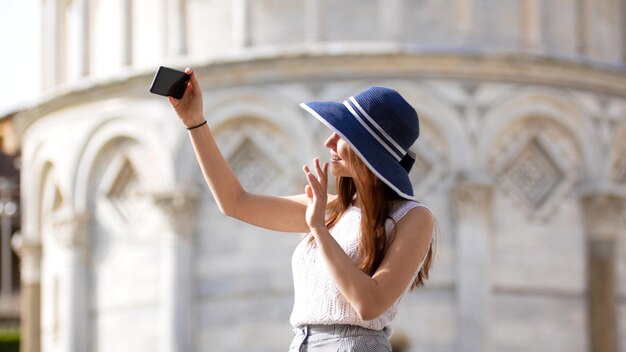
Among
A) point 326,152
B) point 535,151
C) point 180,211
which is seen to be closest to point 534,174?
point 535,151

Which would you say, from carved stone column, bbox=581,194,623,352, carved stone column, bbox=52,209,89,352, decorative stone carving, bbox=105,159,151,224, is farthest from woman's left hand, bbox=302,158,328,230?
carved stone column, bbox=52,209,89,352

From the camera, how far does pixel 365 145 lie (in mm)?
4230

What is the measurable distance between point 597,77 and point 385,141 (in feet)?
66.3

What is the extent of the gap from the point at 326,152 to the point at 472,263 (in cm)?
269

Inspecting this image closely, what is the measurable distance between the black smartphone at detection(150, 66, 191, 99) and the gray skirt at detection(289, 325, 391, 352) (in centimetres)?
82

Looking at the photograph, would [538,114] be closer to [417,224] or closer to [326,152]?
[326,152]

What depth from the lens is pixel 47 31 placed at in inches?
1064

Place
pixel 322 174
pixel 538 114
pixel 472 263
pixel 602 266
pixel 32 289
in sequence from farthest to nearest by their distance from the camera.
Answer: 1. pixel 32 289
2. pixel 602 266
3. pixel 538 114
4. pixel 472 263
5. pixel 322 174

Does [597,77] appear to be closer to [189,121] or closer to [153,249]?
[153,249]

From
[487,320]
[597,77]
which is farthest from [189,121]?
[597,77]

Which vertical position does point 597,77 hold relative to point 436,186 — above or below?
above

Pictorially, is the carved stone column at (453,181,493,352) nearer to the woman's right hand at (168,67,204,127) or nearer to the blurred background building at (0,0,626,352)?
the blurred background building at (0,0,626,352)

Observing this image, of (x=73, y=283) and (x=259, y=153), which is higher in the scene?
(x=259, y=153)

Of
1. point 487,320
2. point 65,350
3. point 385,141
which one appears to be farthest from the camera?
point 65,350
